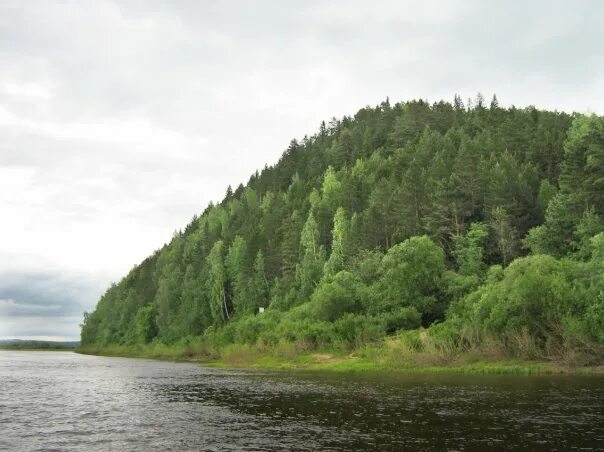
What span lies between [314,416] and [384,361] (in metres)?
51.8

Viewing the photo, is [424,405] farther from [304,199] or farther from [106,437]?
[304,199]

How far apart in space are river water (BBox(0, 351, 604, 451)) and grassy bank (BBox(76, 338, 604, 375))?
32.8ft

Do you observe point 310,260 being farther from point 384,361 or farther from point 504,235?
point 384,361

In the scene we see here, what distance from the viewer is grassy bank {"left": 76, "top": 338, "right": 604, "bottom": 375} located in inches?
2867

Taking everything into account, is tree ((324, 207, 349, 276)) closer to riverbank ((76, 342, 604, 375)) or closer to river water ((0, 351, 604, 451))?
riverbank ((76, 342, 604, 375))

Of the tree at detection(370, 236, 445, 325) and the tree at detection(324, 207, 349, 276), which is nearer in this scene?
the tree at detection(370, 236, 445, 325)

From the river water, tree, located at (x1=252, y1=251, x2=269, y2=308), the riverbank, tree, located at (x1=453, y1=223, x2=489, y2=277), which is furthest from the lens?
tree, located at (x1=252, y1=251, x2=269, y2=308)

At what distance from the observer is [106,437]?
103 feet

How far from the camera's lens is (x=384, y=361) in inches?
3460

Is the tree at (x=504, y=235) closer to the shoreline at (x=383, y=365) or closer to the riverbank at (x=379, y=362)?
the riverbank at (x=379, y=362)

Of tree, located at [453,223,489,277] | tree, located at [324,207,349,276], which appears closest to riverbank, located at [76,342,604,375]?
tree, located at [453,223,489,277]

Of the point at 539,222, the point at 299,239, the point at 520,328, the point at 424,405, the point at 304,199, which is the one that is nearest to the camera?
the point at 424,405

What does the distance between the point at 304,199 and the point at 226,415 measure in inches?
6326

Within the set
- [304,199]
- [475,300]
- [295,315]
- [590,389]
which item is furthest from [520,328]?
[304,199]
